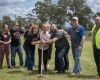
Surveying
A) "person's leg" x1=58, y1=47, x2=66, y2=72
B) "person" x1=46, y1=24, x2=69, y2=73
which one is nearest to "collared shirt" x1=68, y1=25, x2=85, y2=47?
"person" x1=46, y1=24, x2=69, y2=73

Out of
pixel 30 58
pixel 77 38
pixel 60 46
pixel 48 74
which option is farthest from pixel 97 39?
pixel 30 58

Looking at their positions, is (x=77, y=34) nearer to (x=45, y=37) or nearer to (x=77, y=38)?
(x=77, y=38)

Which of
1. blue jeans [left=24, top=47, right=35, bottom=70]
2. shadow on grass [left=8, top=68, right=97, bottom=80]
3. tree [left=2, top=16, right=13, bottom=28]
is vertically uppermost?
tree [left=2, top=16, right=13, bottom=28]

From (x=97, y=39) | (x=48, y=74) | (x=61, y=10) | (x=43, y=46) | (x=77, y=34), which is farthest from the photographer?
(x=61, y=10)

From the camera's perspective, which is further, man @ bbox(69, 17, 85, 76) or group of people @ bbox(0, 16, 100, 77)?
man @ bbox(69, 17, 85, 76)

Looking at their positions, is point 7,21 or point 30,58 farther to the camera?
point 7,21

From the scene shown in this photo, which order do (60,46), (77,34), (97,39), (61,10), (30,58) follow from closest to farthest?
(97,39), (77,34), (60,46), (30,58), (61,10)

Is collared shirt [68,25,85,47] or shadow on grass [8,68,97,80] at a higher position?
collared shirt [68,25,85,47]

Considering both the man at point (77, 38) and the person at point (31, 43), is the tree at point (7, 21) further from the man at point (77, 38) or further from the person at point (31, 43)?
the man at point (77, 38)

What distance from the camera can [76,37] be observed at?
46.4 feet

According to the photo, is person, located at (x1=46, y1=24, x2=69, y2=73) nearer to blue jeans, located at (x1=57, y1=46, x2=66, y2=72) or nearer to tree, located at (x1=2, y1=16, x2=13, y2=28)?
blue jeans, located at (x1=57, y1=46, x2=66, y2=72)

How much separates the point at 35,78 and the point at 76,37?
2139 mm

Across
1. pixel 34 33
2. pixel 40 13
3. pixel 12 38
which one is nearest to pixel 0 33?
pixel 12 38

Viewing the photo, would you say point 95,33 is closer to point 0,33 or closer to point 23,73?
point 23,73
